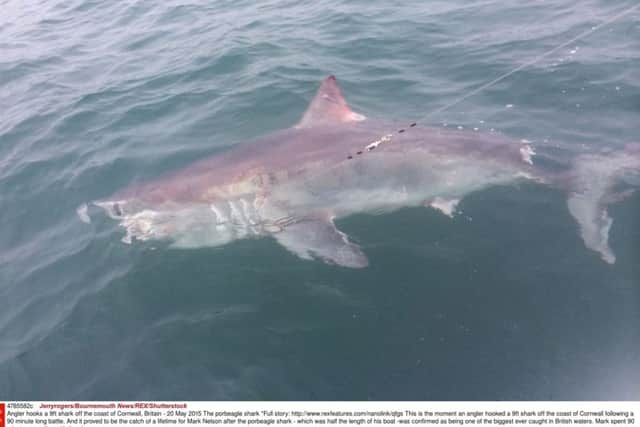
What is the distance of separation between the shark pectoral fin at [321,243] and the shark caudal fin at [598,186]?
9.70 feet

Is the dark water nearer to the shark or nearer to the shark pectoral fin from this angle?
the shark pectoral fin

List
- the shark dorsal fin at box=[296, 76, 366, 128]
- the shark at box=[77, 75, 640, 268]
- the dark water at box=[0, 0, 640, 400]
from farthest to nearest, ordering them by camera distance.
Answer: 1. the shark dorsal fin at box=[296, 76, 366, 128]
2. the shark at box=[77, 75, 640, 268]
3. the dark water at box=[0, 0, 640, 400]

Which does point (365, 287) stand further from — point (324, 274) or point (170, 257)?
point (170, 257)

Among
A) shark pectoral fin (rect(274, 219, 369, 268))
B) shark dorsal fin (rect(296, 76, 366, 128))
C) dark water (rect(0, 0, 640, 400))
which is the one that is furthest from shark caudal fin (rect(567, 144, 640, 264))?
shark dorsal fin (rect(296, 76, 366, 128))

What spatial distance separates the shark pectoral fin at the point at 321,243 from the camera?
6.01 m

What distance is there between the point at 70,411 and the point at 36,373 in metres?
0.89

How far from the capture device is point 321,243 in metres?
6.34

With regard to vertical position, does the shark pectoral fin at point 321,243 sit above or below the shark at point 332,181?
below

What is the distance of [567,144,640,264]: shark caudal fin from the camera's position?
20.1 ft

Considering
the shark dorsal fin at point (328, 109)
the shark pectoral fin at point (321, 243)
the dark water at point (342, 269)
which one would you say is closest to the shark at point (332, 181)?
the shark pectoral fin at point (321, 243)

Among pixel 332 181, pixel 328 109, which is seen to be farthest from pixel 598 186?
pixel 328 109

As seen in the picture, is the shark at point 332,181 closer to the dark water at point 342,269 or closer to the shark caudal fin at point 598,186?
the shark caudal fin at point 598,186

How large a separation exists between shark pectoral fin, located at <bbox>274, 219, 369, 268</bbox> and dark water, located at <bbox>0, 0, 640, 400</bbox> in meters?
0.15

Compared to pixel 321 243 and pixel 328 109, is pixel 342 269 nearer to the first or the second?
pixel 321 243
